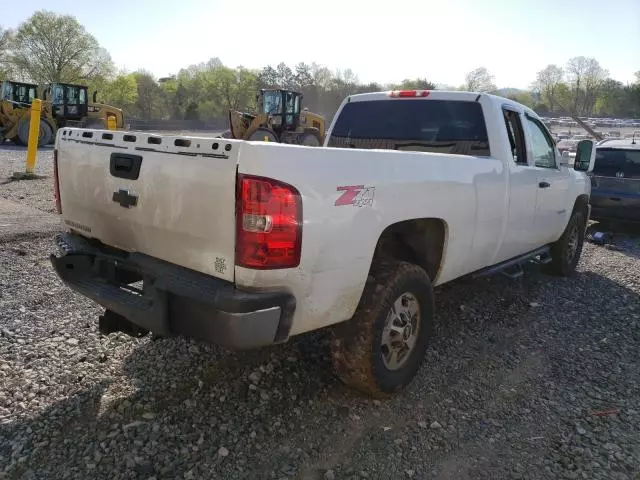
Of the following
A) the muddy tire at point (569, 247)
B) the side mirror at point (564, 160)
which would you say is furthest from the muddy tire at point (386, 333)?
the muddy tire at point (569, 247)

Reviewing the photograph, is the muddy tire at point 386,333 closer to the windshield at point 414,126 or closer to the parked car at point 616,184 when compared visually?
the windshield at point 414,126

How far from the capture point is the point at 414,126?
477 cm

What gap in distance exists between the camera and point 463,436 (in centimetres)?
296

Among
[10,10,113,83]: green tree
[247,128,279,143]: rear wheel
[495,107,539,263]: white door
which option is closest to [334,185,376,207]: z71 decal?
[495,107,539,263]: white door

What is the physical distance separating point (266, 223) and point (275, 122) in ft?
67.7

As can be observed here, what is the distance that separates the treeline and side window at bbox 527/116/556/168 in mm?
42891

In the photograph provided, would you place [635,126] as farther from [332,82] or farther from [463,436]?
[332,82]

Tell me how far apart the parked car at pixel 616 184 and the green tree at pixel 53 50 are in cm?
6500

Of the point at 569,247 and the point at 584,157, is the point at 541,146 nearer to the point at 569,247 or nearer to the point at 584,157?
the point at 584,157

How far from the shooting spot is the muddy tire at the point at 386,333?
303 centimetres

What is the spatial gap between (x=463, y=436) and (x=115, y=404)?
6.74 ft

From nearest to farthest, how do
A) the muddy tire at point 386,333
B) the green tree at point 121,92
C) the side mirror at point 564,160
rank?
the muddy tire at point 386,333 < the side mirror at point 564,160 < the green tree at point 121,92

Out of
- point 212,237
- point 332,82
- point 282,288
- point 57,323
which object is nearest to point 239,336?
point 282,288

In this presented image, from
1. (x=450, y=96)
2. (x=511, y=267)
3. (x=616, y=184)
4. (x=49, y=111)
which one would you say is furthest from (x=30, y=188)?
(x=49, y=111)
